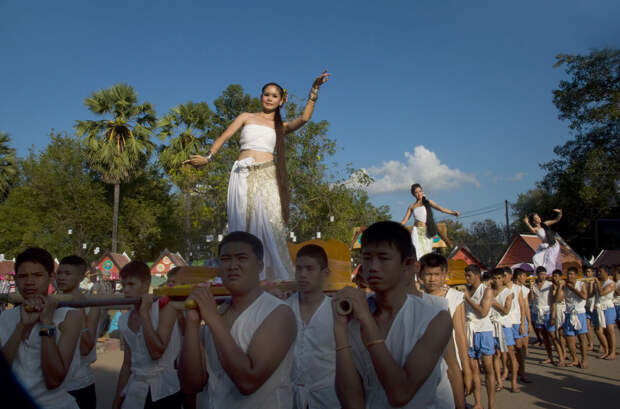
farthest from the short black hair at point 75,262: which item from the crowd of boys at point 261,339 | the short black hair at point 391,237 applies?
the short black hair at point 391,237

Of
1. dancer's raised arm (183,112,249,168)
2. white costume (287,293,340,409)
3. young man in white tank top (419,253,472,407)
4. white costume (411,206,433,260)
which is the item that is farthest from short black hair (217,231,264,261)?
white costume (411,206,433,260)

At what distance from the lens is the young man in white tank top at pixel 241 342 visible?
7.00 feet

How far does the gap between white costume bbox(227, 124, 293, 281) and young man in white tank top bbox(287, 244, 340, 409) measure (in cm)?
118

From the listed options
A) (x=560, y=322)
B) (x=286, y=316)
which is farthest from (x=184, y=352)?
(x=560, y=322)

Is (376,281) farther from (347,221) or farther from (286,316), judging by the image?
(347,221)

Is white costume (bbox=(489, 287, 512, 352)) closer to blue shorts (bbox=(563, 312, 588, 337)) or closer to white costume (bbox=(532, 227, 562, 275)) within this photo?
blue shorts (bbox=(563, 312, 588, 337))

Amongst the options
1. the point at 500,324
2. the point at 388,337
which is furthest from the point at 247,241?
the point at 500,324

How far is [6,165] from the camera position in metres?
33.4

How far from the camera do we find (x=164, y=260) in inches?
1079

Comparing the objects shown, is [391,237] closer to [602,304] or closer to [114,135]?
[602,304]

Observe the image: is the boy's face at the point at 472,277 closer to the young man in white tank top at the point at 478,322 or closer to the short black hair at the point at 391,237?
the young man in white tank top at the point at 478,322

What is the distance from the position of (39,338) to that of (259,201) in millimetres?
2723

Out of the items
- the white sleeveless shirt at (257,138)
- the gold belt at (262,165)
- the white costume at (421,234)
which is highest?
the white sleeveless shirt at (257,138)

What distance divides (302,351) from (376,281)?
1.73 metres
